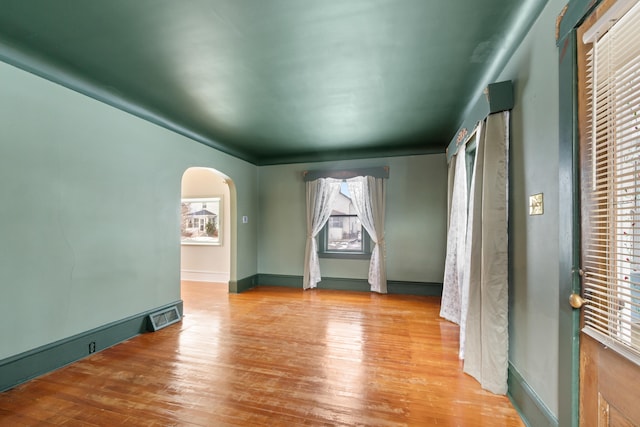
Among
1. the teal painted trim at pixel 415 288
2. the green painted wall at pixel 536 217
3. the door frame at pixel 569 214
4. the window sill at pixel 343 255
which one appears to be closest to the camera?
the door frame at pixel 569 214

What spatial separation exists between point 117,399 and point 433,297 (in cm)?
447

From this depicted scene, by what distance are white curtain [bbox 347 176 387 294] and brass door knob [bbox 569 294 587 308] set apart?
3.61m

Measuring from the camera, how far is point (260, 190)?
5.68 m

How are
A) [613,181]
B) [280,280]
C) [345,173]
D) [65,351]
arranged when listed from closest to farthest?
[613,181], [65,351], [345,173], [280,280]

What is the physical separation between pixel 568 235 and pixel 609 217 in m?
0.23

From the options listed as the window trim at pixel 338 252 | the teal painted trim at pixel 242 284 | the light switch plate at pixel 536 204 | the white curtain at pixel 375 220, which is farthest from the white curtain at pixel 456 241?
the teal painted trim at pixel 242 284

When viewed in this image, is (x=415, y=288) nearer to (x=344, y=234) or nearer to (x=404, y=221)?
(x=404, y=221)

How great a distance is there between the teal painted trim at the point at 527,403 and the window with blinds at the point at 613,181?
2.42ft

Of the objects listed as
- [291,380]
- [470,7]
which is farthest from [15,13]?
[291,380]

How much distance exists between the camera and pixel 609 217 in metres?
1.05

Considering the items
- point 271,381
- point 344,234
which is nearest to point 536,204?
point 271,381

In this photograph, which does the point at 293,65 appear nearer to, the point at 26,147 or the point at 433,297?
the point at 26,147

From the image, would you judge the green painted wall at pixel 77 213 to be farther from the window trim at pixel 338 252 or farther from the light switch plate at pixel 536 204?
the light switch plate at pixel 536 204

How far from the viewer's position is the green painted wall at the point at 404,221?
15.4ft
